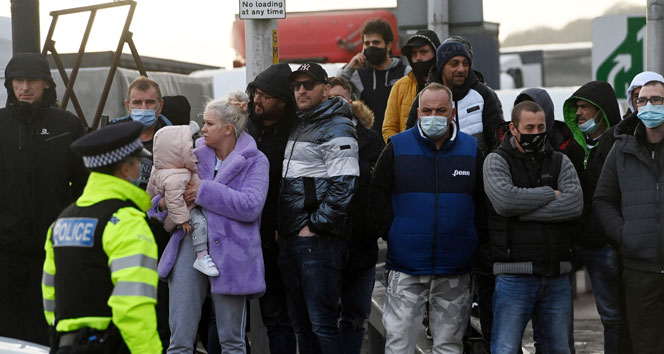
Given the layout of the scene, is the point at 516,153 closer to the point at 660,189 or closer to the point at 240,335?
the point at 660,189

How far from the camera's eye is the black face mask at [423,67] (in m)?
8.11

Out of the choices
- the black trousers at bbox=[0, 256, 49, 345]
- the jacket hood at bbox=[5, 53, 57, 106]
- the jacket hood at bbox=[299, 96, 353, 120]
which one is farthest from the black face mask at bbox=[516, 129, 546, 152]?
the black trousers at bbox=[0, 256, 49, 345]

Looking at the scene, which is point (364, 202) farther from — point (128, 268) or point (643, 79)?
point (128, 268)

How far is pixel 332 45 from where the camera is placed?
75.6ft

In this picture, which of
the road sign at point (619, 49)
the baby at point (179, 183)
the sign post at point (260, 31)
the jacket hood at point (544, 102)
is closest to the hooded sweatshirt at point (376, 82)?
the sign post at point (260, 31)

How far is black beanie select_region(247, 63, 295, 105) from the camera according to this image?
276 inches

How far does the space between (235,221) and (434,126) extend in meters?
1.31

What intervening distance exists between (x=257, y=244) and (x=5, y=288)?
180cm

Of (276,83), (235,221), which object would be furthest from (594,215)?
(235,221)

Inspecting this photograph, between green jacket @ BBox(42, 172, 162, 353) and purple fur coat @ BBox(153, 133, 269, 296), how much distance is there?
1.65 meters

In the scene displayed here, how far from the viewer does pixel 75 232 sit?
4867 mm

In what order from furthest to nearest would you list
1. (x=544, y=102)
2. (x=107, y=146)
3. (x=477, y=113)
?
(x=477, y=113), (x=544, y=102), (x=107, y=146)

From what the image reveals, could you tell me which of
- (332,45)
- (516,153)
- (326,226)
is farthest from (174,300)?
(332,45)

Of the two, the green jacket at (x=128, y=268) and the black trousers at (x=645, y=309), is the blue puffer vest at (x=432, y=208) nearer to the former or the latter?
the black trousers at (x=645, y=309)
